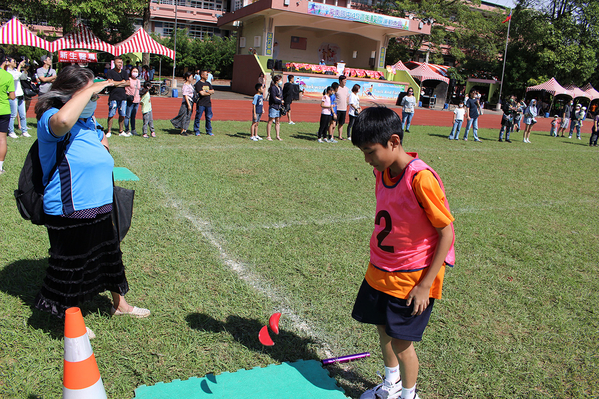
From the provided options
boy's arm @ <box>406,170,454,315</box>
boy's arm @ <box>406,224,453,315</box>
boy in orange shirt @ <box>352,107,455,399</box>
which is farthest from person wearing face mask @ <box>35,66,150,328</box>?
boy's arm @ <box>406,224,453,315</box>

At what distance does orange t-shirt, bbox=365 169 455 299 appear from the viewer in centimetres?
206

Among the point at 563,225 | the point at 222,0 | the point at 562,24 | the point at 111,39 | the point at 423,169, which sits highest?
the point at 222,0

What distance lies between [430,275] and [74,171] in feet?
7.57

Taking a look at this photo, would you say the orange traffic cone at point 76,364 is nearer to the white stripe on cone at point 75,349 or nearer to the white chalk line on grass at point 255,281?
the white stripe on cone at point 75,349

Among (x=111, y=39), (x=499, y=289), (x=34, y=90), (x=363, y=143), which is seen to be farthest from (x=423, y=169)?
(x=111, y=39)

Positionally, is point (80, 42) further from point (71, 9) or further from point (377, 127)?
point (377, 127)

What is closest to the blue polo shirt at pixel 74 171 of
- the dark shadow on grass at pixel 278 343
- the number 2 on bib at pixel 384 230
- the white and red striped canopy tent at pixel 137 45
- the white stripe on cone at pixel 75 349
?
the white stripe on cone at pixel 75 349

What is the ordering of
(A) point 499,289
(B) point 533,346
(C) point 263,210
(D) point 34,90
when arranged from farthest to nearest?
(D) point 34,90 → (C) point 263,210 → (A) point 499,289 → (B) point 533,346

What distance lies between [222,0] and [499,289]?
6158 centimetres

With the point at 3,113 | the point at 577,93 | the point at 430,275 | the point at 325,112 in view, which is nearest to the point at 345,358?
the point at 430,275

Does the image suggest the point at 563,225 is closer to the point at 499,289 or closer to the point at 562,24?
the point at 499,289

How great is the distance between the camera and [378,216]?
2.37 metres

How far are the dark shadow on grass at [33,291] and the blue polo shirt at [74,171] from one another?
2.73 feet

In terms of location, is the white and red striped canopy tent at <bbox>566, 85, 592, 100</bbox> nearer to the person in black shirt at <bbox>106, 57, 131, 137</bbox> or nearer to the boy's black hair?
the person in black shirt at <bbox>106, 57, 131, 137</bbox>
